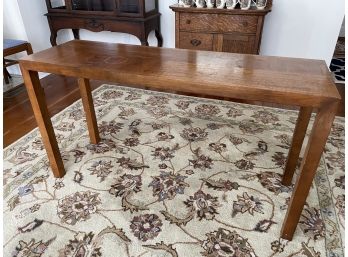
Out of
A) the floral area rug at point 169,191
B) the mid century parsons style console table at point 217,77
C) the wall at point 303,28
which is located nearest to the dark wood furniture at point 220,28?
the wall at point 303,28

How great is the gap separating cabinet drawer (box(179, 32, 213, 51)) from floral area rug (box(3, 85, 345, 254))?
2.78 feet

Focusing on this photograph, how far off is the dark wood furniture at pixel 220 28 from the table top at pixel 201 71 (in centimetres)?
132

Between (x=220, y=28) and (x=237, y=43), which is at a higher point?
(x=220, y=28)

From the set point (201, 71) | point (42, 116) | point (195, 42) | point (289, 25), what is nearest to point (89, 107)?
point (42, 116)

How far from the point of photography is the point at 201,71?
3.59 feet

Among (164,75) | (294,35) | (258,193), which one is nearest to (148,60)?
(164,75)

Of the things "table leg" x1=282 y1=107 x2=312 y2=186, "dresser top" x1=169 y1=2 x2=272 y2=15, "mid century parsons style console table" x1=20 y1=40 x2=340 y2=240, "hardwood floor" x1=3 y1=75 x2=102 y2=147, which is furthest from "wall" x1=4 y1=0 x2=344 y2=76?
"table leg" x1=282 y1=107 x2=312 y2=186

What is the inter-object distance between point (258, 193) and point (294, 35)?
2057mm

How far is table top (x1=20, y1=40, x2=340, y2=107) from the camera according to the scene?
93 cm

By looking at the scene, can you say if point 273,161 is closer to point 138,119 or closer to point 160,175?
point 160,175

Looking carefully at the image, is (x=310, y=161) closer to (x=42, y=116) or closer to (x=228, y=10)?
(x=42, y=116)

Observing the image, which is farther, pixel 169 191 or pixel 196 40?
pixel 196 40

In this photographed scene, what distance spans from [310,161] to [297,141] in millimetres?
377

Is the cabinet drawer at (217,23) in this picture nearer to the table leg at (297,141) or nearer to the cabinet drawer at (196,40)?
the cabinet drawer at (196,40)
